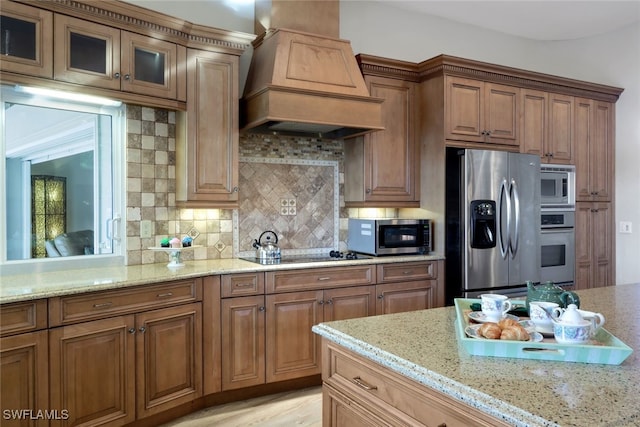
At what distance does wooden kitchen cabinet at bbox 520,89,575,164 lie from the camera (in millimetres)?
4188

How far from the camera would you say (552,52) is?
16.8 ft

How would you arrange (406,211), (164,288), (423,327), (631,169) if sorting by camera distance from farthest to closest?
(631,169) → (406,211) → (164,288) → (423,327)

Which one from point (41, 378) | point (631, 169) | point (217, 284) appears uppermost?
point (631, 169)

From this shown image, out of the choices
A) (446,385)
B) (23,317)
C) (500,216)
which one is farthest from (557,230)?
(23,317)

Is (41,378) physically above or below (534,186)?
below

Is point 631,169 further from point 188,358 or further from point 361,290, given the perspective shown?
point 188,358

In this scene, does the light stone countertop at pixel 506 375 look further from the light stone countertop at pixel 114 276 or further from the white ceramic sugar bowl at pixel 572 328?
the light stone countertop at pixel 114 276

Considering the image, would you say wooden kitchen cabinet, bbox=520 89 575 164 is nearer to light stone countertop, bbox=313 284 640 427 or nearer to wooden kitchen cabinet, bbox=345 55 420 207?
wooden kitchen cabinet, bbox=345 55 420 207

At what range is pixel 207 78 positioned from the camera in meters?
3.21

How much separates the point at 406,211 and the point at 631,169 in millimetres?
2408

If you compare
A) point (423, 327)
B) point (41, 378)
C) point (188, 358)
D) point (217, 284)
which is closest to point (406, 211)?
point (217, 284)

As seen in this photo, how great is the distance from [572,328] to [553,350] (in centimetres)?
8

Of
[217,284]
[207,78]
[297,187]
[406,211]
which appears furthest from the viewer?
[406,211]

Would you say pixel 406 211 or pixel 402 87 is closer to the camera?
pixel 402 87
